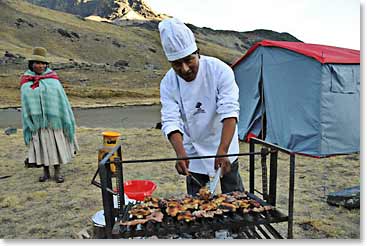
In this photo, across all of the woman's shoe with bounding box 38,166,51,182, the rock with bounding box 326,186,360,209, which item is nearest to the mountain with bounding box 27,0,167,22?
the woman's shoe with bounding box 38,166,51,182

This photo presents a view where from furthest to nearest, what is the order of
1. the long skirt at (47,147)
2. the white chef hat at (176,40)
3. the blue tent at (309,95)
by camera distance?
the blue tent at (309,95), the long skirt at (47,147), the white chef hat at (176,40)

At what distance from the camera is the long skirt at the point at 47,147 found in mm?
3752

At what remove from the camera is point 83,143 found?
6176 millimetres

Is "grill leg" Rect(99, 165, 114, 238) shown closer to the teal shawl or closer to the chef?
the chef

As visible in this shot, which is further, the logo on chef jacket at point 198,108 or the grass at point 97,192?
the grass at point 97,192

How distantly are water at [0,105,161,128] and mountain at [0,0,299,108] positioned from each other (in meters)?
1.77

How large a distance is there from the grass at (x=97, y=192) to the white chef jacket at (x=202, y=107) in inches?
45.1

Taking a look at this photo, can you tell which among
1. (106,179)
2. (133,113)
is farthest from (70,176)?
(133,113)

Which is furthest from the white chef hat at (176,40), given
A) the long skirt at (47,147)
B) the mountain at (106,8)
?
the mountain at (106,8)

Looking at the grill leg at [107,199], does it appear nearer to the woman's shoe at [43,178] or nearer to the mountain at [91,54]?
the woman's shoe at [43,178]

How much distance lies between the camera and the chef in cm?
176

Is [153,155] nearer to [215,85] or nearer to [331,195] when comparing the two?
[331,195]

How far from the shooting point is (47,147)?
379cm

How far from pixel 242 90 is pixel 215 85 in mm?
4600
